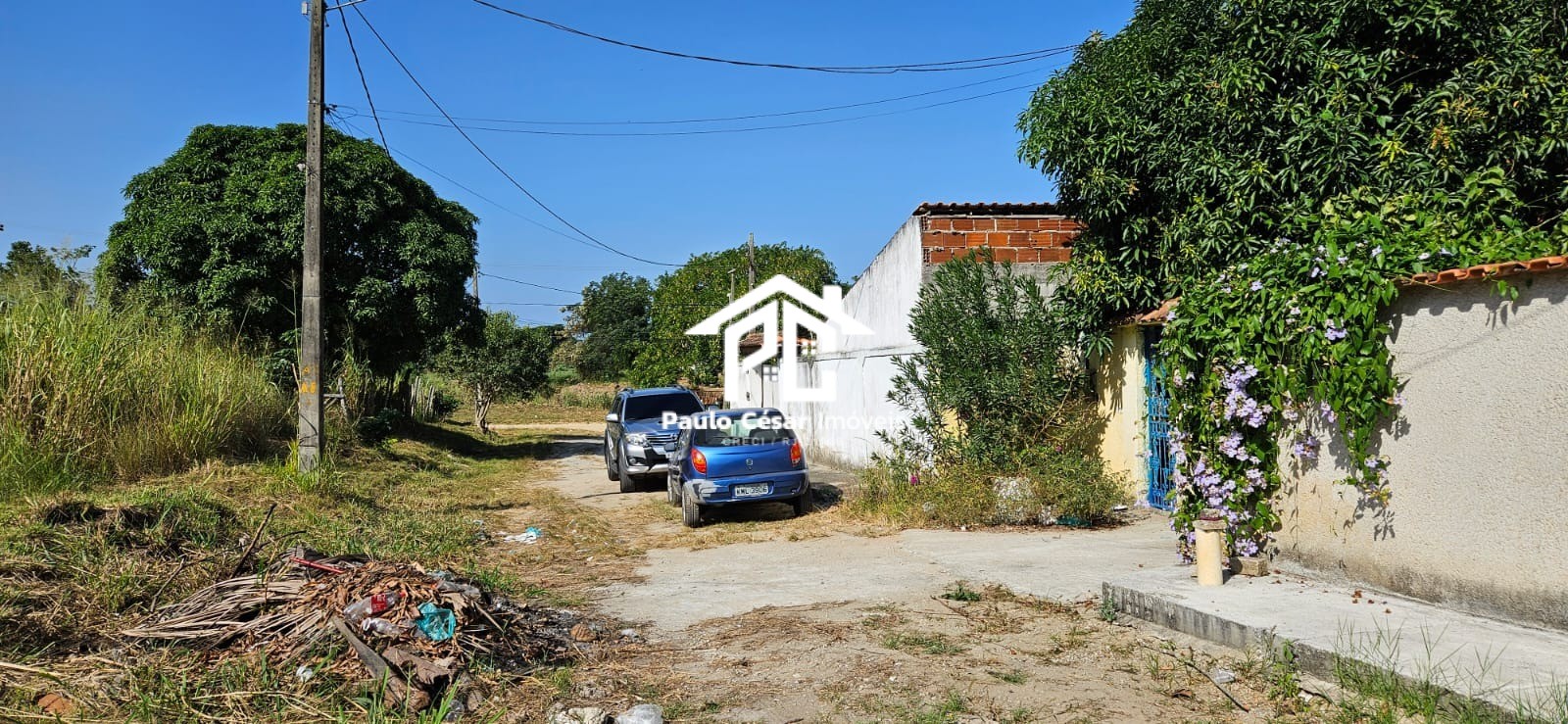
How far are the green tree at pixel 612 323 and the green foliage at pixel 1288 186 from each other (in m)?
59.4

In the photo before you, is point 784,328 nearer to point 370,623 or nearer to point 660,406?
point 660,406

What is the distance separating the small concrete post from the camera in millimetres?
6719

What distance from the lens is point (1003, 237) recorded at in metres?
14.2

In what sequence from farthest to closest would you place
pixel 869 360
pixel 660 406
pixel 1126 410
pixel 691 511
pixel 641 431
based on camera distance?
pixel 660 406, pixel 869 360, pixel 641 431, pixel 691 511, pixel 1126 410

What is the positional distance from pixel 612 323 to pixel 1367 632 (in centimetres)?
6945

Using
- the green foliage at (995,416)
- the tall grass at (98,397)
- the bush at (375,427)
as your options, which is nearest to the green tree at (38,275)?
the tall grass at (98,397)

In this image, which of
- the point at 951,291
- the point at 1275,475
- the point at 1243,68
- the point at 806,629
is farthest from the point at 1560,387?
the point at 951,291

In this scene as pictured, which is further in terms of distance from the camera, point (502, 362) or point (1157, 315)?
point (502, 362)

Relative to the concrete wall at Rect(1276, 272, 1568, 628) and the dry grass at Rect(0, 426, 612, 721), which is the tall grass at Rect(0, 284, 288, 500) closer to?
the dry grass at Rect(0, 426, 612, 721)

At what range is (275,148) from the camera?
2038cm

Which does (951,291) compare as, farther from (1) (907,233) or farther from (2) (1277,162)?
(2) (1277,162)

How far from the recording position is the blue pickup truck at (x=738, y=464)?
12.1 m

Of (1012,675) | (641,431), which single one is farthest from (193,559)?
(641,431)

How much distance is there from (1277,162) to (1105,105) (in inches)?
75.7
